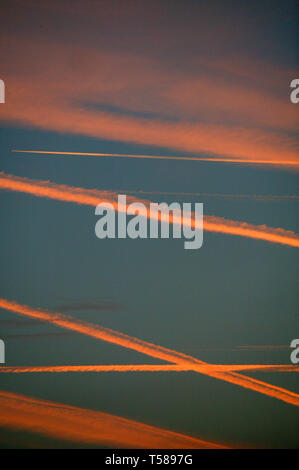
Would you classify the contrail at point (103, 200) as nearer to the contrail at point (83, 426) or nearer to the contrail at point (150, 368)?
the contrail at point (150, 368)

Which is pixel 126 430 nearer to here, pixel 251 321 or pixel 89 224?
pixel 251 321

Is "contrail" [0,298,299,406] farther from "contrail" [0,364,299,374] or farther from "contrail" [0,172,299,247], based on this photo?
"contrail" [0,172,299,247]

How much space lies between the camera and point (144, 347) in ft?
6.62

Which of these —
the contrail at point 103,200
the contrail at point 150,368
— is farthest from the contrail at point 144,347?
the contrail at point 103,200

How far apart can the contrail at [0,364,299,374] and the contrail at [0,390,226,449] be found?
0.12m

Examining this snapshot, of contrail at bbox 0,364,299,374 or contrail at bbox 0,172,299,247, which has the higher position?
contrail at bbox 0,172,299,247

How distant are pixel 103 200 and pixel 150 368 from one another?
745 millimetres

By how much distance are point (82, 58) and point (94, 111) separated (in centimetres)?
23

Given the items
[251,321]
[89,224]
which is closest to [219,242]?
[251,321]

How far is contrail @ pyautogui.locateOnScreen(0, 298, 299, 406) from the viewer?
6.54 feet

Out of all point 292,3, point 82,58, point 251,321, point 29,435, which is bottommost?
point 29,435

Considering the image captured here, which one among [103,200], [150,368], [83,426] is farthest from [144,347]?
[103,200]

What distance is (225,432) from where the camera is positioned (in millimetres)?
2023

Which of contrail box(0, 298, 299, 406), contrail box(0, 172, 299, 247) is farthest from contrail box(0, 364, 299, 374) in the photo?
contrail box(0, 172, 299, 247)
